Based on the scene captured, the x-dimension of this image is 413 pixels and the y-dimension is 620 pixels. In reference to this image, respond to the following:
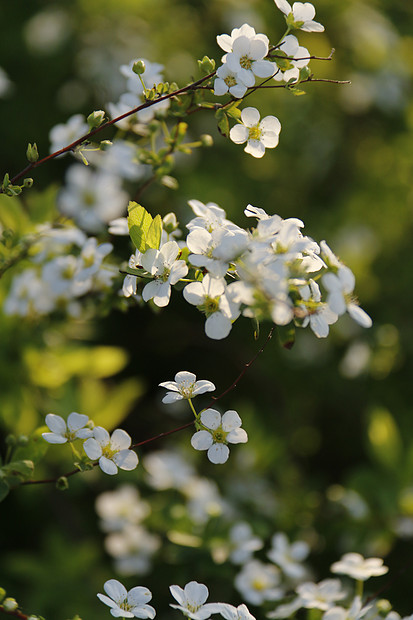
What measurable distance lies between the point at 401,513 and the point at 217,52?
1.87 meters

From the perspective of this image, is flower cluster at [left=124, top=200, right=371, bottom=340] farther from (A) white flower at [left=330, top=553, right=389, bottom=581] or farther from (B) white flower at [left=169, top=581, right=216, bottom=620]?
(A) white flower at [left=330, top=553, right=389, bottom=581]

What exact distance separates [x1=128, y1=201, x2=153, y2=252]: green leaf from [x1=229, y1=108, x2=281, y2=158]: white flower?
0.66ft

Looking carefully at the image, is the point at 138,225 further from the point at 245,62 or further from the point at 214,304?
the point at 245,62

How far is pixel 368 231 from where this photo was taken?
8.75 feet

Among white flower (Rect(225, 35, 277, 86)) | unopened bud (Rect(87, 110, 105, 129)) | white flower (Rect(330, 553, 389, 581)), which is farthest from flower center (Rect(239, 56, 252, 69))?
white flower (Rect(330, 553, 389, 581))

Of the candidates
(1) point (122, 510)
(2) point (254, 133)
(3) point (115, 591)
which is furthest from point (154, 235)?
(1) point (122, 510)

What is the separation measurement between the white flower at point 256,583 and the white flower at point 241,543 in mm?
22

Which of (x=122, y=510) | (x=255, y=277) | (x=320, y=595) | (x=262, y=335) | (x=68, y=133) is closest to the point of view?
(x=255, y=277)

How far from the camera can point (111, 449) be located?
983mm

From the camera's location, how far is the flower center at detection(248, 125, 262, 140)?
3.52 ft

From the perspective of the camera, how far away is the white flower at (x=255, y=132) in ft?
3.45

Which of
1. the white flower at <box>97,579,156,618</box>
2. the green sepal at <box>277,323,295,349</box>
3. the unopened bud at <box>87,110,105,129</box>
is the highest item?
the unopened bud at <box>87,110,105,129</box>

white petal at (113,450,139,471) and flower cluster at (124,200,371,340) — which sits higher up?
flower cluster at (124,200,371,340)

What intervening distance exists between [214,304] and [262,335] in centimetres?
131
